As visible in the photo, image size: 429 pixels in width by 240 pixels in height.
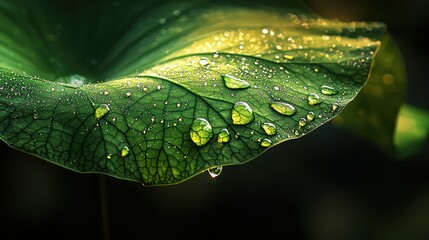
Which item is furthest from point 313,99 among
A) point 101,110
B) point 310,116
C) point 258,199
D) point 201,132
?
point 258,199

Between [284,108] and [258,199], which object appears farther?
[258,199]

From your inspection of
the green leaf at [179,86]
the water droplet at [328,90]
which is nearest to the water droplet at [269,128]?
the green leaf at [179,86]

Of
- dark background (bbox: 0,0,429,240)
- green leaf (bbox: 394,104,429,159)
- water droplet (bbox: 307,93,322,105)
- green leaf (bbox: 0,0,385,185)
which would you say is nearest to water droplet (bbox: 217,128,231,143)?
green leaf (bbox: 0,0,385,185)

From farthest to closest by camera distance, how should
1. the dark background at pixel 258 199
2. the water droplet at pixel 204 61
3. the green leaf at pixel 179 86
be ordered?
the dark background at pixel 258 199 < the water droplet at pixel 204 61 < the green leaf at pixel 179 86

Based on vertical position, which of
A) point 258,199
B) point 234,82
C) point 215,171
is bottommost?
point 215,171

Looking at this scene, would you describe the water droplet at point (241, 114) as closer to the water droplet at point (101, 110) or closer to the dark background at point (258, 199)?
the water droplet at point (101, 110)

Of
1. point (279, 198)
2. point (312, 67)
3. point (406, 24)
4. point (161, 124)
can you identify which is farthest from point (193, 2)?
point (406, 24)

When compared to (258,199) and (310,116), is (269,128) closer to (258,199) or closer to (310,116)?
(310,116)
